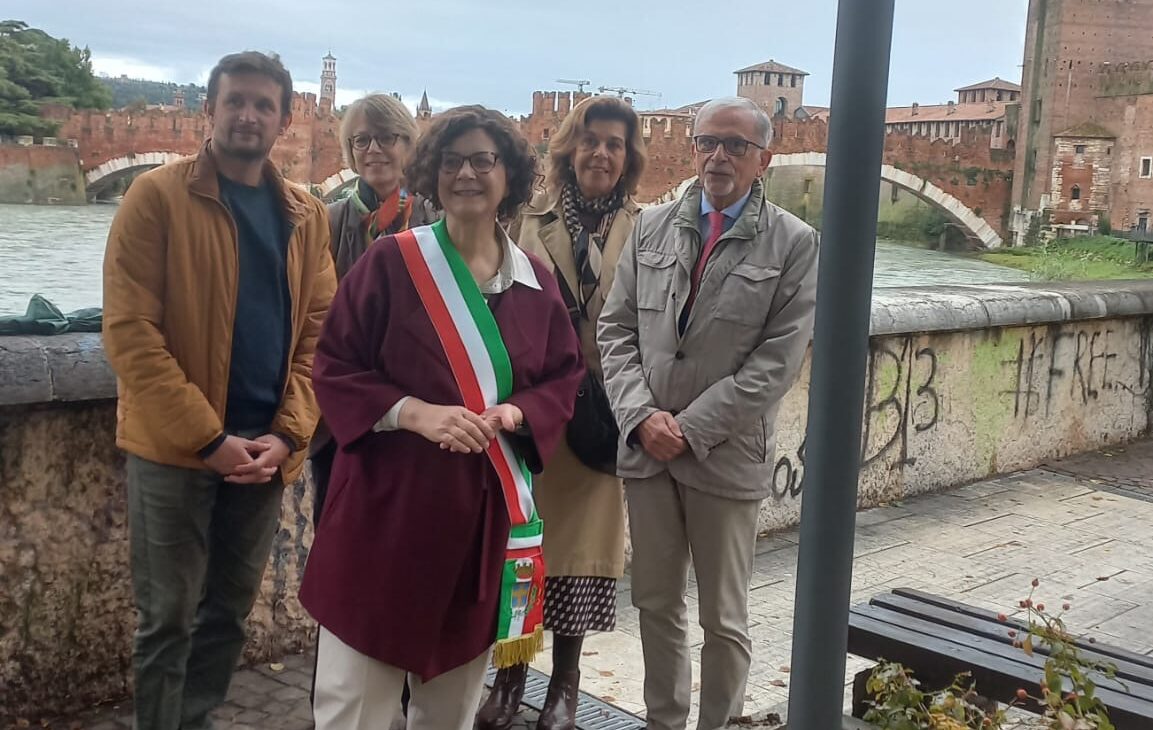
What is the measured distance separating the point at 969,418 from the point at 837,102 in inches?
222

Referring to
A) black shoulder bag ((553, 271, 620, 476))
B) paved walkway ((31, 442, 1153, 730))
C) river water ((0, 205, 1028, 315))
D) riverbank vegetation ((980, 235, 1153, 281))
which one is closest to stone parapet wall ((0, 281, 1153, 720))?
paved walkway ((31, 442, 1153, 730))

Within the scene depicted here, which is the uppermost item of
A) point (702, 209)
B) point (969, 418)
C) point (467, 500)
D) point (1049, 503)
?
point (702, 209)

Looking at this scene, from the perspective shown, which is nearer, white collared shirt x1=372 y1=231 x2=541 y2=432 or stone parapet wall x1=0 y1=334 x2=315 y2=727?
white collared shirt x1=372 y1=231 x2=541 y2=432

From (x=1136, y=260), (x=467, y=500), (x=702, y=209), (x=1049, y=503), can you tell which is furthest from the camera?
(x=1136, y=260)

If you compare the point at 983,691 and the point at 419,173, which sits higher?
the point at 419,173

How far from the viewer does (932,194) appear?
27.8 meters

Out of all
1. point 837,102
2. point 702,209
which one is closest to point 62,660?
point 702,209

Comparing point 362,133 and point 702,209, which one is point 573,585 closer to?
point 702,209

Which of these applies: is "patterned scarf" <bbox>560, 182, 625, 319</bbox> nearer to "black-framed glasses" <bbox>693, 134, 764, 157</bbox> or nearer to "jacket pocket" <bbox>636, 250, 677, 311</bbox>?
"jacket pocket" <bbox>636, 250, 677, 311</bbox>

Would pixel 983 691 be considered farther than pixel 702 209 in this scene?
No

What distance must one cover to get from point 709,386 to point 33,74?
8.80 ft

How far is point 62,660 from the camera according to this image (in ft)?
11.3

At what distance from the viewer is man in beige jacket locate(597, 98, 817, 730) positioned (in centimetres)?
304

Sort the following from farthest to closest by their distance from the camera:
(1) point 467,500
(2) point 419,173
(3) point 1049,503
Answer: (3) point 1049,503
(2) point 419,173
(1) point 467,500
